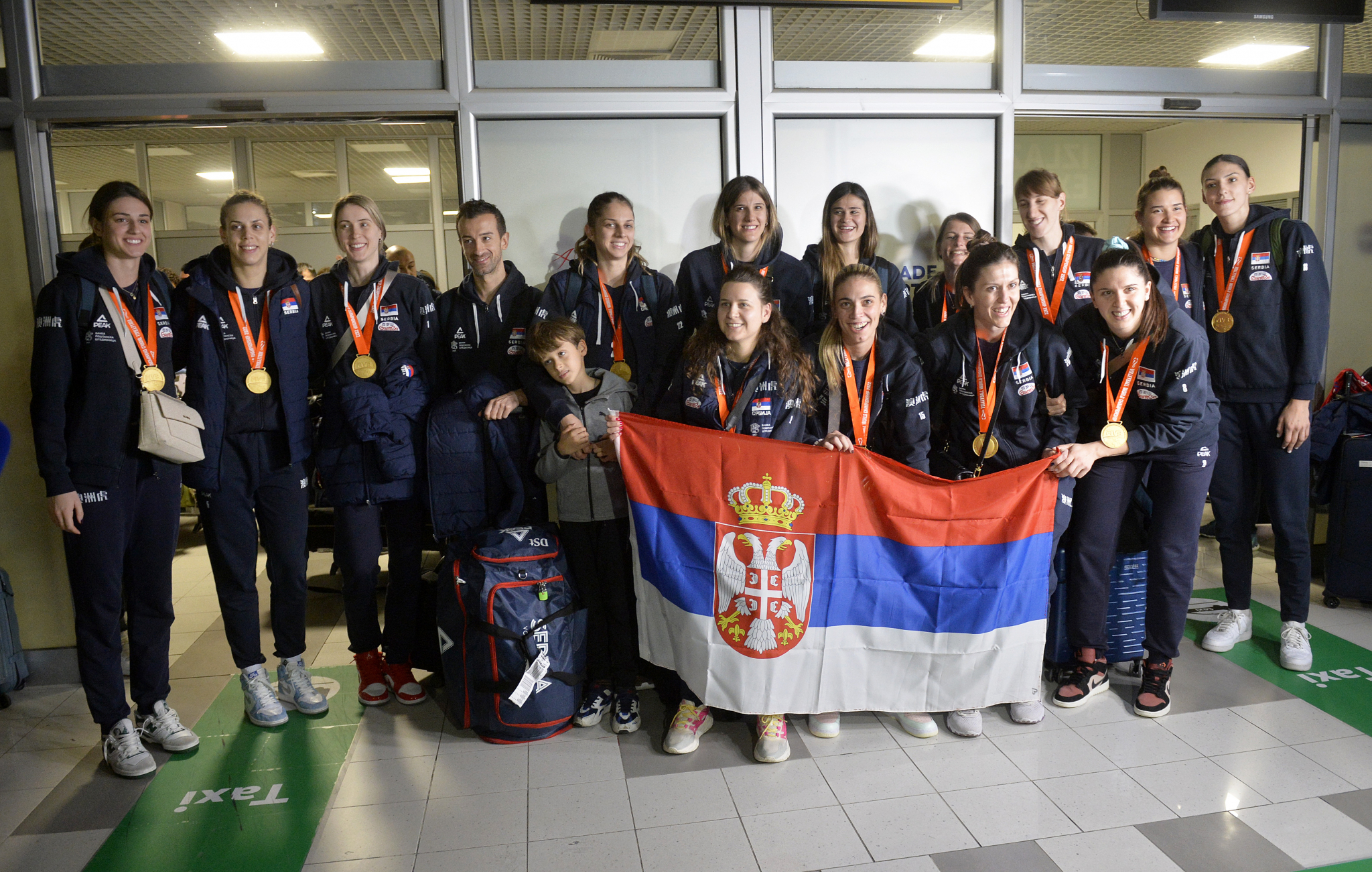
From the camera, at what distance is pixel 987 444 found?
2.88 meters

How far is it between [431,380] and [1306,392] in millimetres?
3272

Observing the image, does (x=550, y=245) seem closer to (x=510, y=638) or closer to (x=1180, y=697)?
(x=510, y=638)

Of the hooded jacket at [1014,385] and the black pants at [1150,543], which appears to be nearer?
the hooded jacket at [1014,385]

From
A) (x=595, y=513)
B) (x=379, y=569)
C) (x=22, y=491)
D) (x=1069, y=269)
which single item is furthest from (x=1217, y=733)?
(x=22, y=491)

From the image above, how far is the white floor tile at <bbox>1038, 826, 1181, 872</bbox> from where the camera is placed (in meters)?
2.19

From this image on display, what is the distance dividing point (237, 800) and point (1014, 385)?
2.68 m

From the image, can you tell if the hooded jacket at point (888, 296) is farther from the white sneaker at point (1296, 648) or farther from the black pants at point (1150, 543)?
the white sneaker at point (1296, 648)

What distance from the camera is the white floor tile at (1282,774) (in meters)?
2.52

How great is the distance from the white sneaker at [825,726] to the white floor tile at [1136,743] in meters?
0.79

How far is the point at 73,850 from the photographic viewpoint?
2.40 m

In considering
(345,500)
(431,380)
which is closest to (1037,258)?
(431,380)

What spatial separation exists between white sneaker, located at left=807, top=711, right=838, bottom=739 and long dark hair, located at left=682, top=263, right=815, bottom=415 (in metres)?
1.00

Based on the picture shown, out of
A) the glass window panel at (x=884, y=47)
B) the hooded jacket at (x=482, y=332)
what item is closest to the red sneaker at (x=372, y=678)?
the hooded jacket at (x=482, y=332)

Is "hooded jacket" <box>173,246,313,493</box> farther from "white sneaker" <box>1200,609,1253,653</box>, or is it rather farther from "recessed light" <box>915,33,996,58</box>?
"white sneaker" <box>1200,609,1253,653</box>
